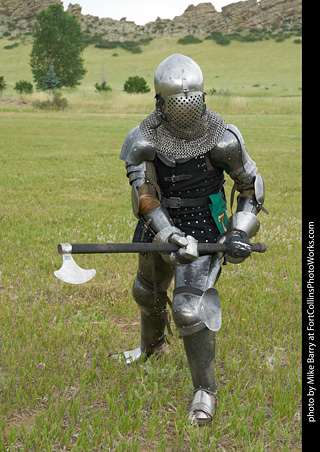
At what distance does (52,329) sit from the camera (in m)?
4.54

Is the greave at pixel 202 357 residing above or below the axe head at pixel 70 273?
below

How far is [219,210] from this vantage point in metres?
3.75

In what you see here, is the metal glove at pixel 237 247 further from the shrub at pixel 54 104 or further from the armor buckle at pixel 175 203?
the shrub at pixel 54 104

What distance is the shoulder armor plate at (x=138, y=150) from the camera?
11.8ft

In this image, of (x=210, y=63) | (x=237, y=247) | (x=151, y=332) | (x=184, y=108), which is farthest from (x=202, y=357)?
(x=210, y=63)

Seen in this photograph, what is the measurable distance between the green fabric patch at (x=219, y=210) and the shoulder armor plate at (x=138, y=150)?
21.6 inches

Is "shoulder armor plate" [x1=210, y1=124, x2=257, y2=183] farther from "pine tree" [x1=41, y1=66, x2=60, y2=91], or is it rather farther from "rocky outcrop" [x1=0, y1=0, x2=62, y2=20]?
"rocky outcrop" [x1=0, y1=0, x2=62, y2=20]

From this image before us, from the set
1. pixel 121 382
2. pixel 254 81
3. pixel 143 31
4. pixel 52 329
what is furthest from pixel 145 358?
pixel 143 31

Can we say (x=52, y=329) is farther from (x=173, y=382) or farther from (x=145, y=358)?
(x=173, y=382)

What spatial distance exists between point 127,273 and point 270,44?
377ft

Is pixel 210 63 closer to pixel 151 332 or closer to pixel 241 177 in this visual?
pixel 241 177

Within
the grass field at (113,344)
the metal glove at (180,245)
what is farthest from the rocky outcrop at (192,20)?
the metal glove at (180,245)
